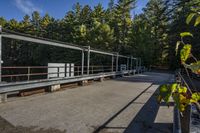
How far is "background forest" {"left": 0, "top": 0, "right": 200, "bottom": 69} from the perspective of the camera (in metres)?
38.8

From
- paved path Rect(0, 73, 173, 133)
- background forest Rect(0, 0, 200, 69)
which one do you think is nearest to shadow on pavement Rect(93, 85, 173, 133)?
paved path Rect(0, 73, 173, 133)

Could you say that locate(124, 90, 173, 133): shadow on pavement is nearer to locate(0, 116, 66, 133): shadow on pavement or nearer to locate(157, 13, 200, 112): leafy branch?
locate(0, 116, 66, 133): shadow on pavement

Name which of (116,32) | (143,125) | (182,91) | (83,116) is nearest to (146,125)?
(143,125)

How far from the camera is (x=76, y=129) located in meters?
5.00

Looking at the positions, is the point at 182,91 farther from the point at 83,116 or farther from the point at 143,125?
the point at 83,116

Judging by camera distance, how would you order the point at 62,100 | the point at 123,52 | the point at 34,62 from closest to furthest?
the point at 62,100
the point at 123,52
the point at 34,62

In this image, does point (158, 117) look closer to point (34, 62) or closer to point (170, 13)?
point (34, 62)

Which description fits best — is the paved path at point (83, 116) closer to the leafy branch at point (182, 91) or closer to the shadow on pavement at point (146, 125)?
the shadow on pavement at point (146, 125)

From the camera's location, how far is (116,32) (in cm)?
4312

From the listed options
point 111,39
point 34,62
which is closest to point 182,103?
point 111,39

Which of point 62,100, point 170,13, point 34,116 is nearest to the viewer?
point 34,116

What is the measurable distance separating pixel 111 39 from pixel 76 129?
3376 cm

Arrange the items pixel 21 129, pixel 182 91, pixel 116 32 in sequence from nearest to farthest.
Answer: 1. pixel 182 91
2. pixel 21 129
3. pixel 116 32

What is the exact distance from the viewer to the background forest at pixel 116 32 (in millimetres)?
38844
